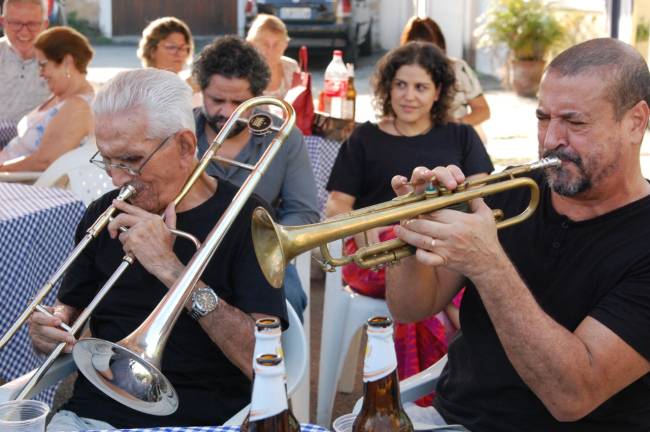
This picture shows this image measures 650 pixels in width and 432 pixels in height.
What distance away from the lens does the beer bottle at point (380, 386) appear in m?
1.61

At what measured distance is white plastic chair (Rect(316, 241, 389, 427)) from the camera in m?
3.94

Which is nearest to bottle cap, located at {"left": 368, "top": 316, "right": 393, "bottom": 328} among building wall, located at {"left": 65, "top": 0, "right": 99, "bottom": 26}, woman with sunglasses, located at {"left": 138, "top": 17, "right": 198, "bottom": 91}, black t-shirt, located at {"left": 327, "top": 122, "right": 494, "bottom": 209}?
black t-shirt, located at {"left": 327, "top": 122, "right": 494, "bottom": 209}

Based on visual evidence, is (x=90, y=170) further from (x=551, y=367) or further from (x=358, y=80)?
(x=358, y=80)

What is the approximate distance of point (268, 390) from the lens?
1491 millimetres

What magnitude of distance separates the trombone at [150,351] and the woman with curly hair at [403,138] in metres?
1.91

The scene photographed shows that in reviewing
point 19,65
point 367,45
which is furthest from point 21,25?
point 367,45

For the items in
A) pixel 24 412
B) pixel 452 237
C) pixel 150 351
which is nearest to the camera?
pixel 24 412

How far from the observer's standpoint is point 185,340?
2.58 meters

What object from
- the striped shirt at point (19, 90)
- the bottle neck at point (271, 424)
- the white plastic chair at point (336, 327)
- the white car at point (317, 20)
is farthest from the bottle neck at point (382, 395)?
the white car at point (317, 20)

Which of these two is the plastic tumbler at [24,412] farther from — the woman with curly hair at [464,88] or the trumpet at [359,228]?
the woman with curly hair at [464,88]

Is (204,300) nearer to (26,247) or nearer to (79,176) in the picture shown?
(26,247)

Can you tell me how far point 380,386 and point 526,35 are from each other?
10.8m

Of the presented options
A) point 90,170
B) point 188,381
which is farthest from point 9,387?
point 90,170

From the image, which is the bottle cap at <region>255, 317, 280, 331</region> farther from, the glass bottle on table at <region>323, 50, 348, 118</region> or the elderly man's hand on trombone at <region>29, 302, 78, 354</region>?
the glass bottle on table at <region>323, 50, 348, 118</region>
